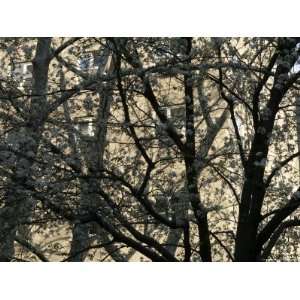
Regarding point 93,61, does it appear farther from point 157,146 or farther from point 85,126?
point 157,146

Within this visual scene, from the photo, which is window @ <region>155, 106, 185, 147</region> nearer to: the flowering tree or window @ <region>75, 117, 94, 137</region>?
the flowering tree

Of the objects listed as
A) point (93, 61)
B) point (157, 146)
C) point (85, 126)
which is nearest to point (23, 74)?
point (93, 61)

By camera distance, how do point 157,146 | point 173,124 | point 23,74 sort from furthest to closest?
point 23,74, point 157,146, point 173,124

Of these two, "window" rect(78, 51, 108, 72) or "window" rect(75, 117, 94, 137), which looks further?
"window" rect(78, 51, 108, 72)

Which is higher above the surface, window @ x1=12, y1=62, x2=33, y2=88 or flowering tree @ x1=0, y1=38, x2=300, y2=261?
window @ x1=12, y1=62, x2=33, y2=88

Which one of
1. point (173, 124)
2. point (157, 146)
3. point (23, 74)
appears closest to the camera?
point (173, 124)

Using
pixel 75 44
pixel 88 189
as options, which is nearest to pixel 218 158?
pixel 88 189

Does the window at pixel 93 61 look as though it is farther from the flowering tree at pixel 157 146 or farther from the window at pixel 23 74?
the window at pixel 23 74

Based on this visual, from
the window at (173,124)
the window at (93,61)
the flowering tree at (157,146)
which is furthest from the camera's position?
the window at (93,61)

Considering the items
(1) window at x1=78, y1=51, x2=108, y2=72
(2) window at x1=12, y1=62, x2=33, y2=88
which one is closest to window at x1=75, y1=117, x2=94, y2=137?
(1) window at x1=78, y1=51, x2=108, y2=72

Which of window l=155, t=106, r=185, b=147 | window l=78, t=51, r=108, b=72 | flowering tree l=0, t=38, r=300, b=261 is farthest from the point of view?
window l=78, t=51, r=108, b=72

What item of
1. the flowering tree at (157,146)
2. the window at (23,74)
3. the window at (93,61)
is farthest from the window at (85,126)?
the window at (23,74)

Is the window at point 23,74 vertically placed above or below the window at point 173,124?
above
